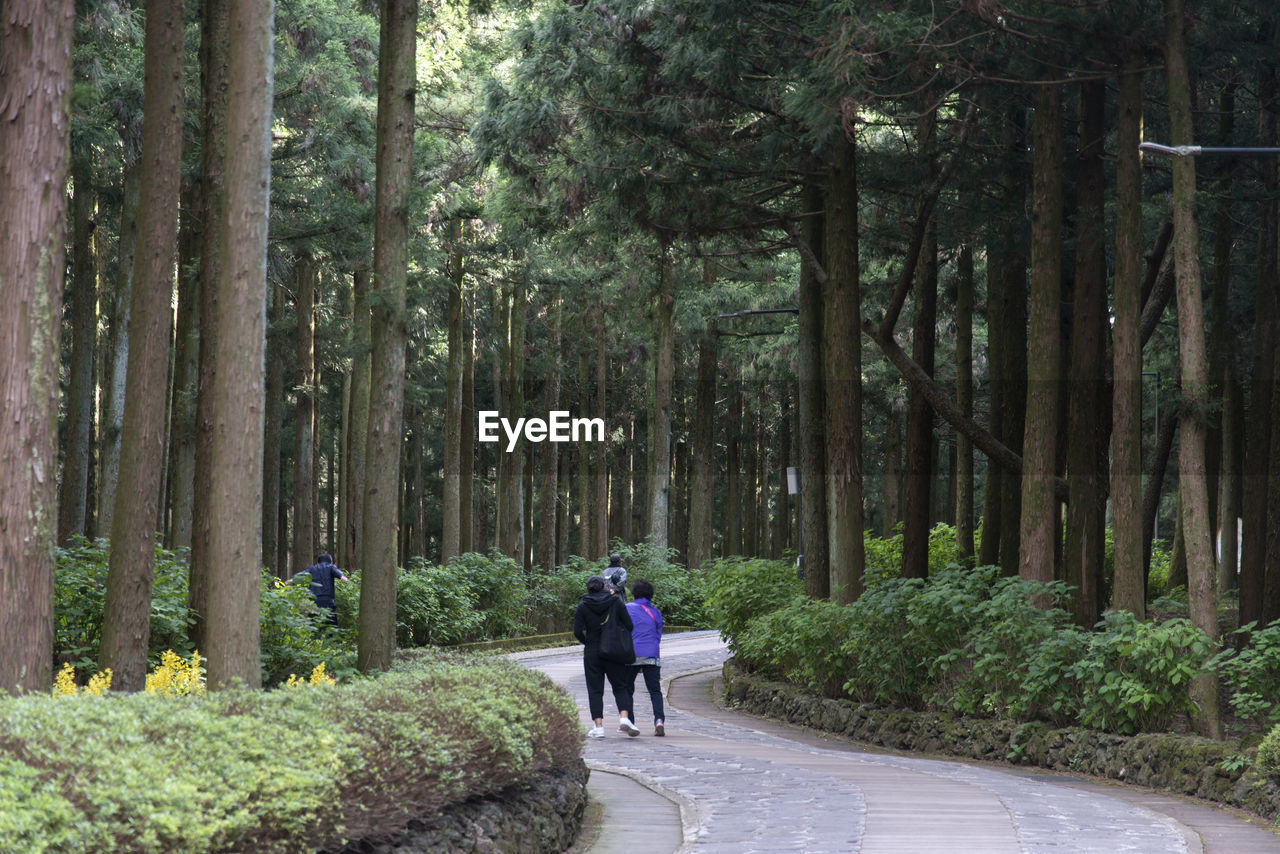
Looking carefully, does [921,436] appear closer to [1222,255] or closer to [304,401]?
[1222,255]

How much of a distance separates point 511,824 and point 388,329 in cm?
536

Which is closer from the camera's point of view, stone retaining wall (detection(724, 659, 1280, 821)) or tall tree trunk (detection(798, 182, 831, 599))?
stone retaining wall (detection(724, 659, 1280, 821))

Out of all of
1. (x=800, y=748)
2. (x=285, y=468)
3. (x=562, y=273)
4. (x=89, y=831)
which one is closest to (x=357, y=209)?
(x=562, y=273)

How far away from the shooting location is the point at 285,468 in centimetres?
4825

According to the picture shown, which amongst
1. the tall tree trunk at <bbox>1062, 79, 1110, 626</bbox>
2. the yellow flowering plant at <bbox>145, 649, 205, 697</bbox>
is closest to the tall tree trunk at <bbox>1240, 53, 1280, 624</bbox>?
the tall tree trunk at <bbox>1062, 79, 1110, 626</bbox>

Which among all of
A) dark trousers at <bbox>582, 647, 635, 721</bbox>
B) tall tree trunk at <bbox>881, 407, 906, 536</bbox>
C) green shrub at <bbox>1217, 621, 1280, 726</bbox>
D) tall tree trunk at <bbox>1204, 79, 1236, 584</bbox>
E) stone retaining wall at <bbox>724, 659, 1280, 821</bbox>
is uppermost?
tall tree trunk at <bbox>1204, 79, 1236, 584</bbox>

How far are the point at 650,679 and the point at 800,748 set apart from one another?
1953mm

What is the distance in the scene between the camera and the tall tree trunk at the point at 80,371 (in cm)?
2392

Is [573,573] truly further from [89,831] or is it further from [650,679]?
[89,831]

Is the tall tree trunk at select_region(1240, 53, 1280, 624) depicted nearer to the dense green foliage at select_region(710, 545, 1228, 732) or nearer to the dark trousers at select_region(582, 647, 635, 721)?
the dense green foliage at select_region(710, 545, 1228, 732)

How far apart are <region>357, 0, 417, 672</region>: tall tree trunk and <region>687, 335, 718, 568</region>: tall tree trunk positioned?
2470 centimetres

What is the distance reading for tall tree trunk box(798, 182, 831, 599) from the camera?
21391mm

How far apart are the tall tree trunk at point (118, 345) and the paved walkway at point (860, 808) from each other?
39.5 ft

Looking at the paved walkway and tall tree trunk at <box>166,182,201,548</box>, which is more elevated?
tall tree trunk at <box>166,182,201,548</box>
